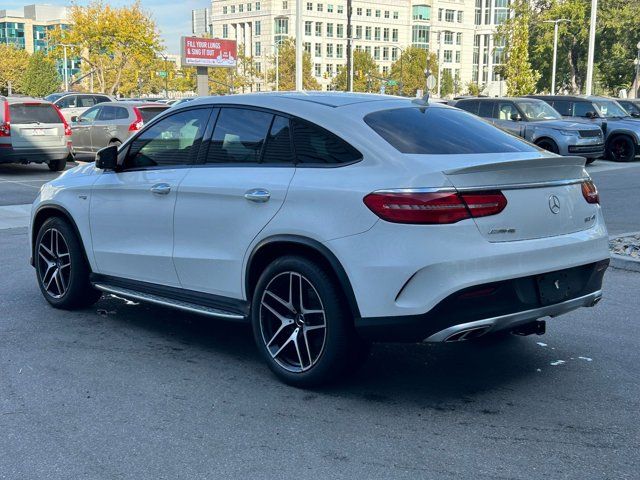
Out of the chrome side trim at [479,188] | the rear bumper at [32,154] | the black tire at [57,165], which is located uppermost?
the chrome side trim at [479,188]

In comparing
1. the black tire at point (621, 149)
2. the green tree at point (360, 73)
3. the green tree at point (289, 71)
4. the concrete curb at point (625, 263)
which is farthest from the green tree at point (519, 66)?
the concrete curb at point (625, 263)

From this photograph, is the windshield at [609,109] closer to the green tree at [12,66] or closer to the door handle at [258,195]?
the door handle at [258,195]

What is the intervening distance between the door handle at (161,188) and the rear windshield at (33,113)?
14748mm

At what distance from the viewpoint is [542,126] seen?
20.9 metres

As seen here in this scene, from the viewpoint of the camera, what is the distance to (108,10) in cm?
5528

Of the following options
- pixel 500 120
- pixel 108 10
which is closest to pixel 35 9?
pixel 108 10

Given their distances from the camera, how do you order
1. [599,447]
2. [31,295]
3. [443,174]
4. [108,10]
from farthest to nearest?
[108,10] → [31,295] → [443,174] → [599,447]

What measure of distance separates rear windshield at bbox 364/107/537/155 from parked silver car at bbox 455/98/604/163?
51.4 feet

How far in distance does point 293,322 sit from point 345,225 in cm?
78

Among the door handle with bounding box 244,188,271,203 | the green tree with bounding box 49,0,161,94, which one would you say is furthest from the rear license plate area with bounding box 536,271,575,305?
the green tree with bounding box 49,0,161,94

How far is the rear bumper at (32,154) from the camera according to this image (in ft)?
61.1

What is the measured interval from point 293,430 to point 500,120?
18670 mm

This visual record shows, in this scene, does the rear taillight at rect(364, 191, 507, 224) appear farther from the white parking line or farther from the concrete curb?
the white parking line

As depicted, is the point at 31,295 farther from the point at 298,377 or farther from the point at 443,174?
the point at 443,174
